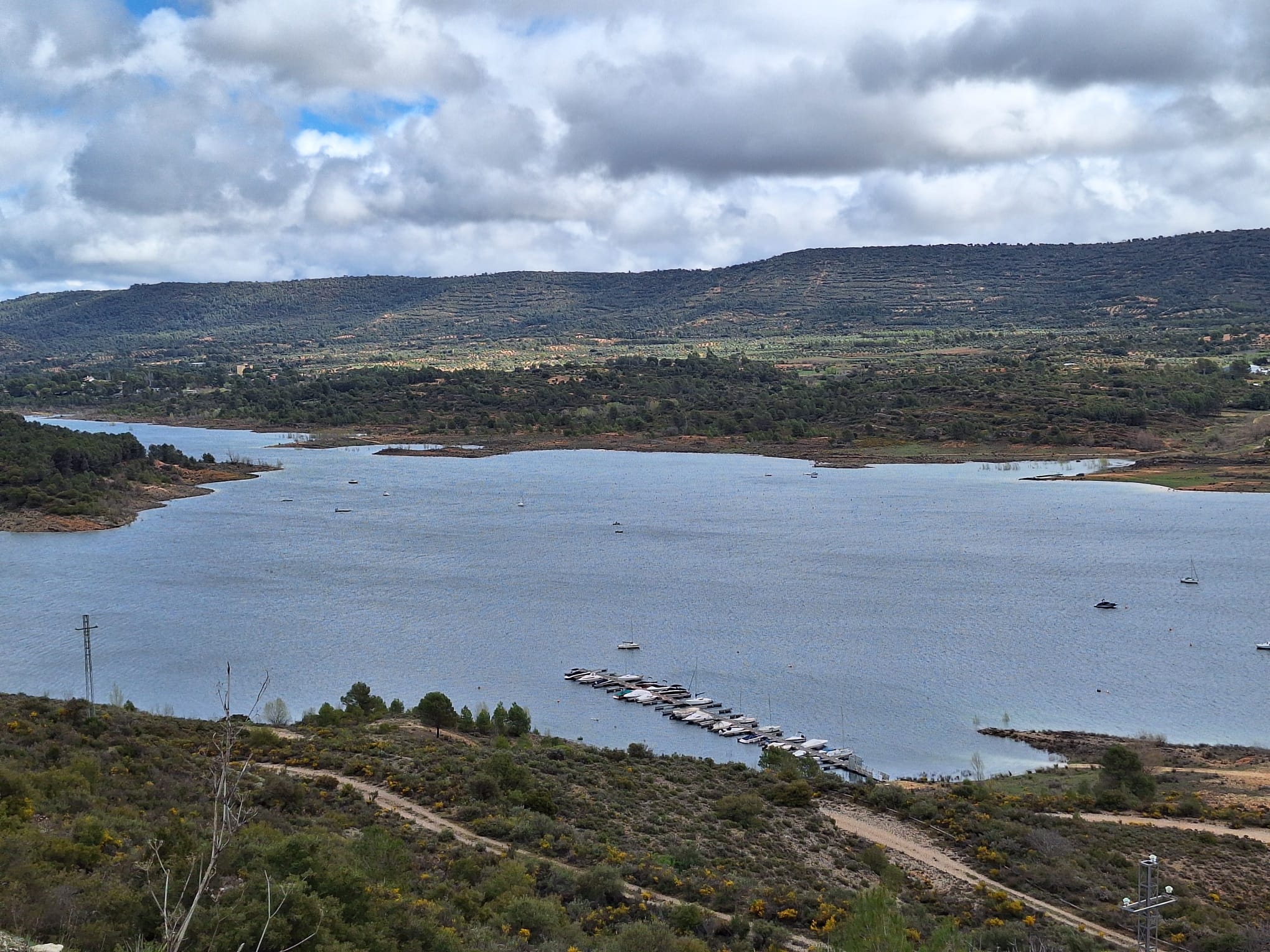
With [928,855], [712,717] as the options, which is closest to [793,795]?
[928,855]

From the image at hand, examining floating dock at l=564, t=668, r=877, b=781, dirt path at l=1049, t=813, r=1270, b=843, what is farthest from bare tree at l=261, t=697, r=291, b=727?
dirt path at l=1049, t=813, r=1270, b=843

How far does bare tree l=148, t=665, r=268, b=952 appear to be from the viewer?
245 inches

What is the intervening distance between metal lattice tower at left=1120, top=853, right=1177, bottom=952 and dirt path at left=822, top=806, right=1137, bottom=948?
39cm

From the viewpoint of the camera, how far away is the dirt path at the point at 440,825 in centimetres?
1652

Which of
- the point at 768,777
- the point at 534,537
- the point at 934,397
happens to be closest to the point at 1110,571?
the point at 534,537

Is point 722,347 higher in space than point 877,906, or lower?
higher

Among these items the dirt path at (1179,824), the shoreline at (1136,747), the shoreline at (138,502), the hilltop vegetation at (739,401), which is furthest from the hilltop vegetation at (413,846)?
the hilltop vegetation at (739,401)

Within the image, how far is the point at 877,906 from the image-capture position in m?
12.1

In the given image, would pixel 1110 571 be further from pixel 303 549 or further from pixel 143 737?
pixel 143 737

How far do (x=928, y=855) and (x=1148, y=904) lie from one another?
6136mm

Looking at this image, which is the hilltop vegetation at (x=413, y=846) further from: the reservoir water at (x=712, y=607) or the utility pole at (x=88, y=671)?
the reservoir water at (x=712, y=607)

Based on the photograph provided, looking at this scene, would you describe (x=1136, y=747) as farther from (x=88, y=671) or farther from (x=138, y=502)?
(x=138, y=502)

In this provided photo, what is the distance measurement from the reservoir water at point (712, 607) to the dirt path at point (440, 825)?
10.9m

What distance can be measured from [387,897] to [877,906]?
5750 mm
